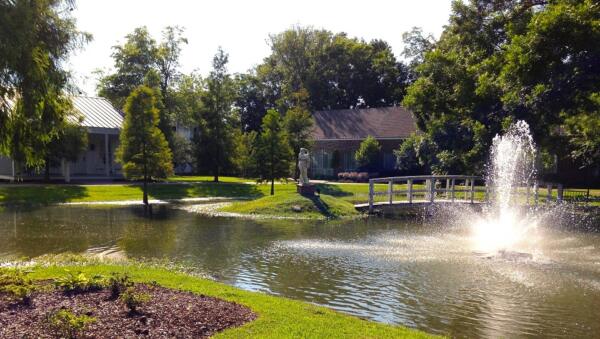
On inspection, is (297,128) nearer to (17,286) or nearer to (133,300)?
(17,286)

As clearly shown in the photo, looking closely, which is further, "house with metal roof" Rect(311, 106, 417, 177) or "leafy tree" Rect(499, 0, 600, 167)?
"house with metal roof" Rect(311, 106, 417, 177)

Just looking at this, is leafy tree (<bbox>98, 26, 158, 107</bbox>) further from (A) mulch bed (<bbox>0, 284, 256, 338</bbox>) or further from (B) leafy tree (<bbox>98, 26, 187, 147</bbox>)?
(A) mulch bed (<bbox>0, 284, 256, 338</bbox>)

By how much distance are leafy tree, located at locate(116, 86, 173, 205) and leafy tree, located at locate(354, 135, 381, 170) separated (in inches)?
761

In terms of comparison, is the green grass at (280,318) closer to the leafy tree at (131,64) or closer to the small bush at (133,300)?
the small bush at (133,300)

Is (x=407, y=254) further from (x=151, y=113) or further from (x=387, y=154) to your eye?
(x=387, y=154)

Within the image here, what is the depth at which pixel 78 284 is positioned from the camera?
9.29m

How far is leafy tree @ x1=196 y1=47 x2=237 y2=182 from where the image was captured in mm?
42312

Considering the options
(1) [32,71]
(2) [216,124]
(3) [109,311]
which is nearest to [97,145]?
(2) [216,124]

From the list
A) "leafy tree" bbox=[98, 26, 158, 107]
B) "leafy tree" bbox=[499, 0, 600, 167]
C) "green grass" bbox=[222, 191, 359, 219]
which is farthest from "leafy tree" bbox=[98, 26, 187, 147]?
"leafy tree" bbox=[499, 0, 600, 167]

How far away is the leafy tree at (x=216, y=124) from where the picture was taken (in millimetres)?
42312

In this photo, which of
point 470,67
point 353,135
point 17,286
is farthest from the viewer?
point 353,135

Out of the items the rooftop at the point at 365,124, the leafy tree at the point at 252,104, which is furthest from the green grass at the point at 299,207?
the leafy tree at the point at 252,104

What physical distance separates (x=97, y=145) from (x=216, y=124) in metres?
10.5

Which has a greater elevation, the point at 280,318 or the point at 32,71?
the point at 32,71
